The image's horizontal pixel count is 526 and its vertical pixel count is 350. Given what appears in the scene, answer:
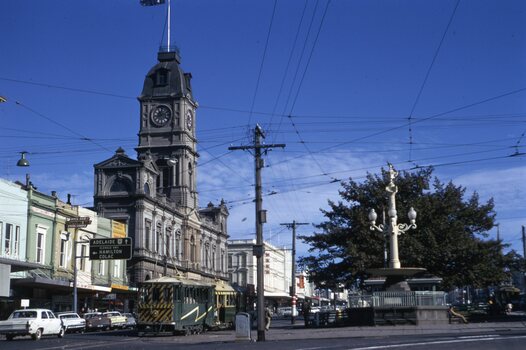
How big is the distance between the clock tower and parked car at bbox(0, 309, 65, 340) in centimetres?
4823

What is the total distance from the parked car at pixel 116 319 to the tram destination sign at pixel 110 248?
389 centimetres

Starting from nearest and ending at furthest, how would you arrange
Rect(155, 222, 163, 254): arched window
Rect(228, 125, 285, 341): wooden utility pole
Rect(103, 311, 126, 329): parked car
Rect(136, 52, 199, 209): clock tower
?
1. Rect(228, 125, 285, 341): wooden utility pole
2. Rect(103, 311, 126, 329): parked car
3. Rect(155, 222, 163, 254): arched window
4. Rect(136, 52, 199, 209): clock tower

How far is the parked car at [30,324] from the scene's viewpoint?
3238 centimetres

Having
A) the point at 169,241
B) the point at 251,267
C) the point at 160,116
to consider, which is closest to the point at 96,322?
the point at 169,241

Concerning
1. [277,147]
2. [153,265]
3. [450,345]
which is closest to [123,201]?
[153,265]

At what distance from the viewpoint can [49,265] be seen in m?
49.8

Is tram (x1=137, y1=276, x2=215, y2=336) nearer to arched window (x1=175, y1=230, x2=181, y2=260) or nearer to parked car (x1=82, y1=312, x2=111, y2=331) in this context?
parked car (x1=82, y1=312, x2=111, y2=331)

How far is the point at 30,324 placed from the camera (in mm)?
32469

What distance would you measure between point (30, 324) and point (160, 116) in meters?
53.9

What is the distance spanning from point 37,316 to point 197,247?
55.1m

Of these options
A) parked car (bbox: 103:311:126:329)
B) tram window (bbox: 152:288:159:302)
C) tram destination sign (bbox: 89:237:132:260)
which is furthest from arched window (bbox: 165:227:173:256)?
tram window (bbox: 152:288:159:302)

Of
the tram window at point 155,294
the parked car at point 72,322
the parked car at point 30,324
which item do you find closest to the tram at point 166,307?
the tram window at point 155,294

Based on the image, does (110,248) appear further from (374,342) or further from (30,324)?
(374,342)

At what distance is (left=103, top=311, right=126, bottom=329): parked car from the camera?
155 ft
